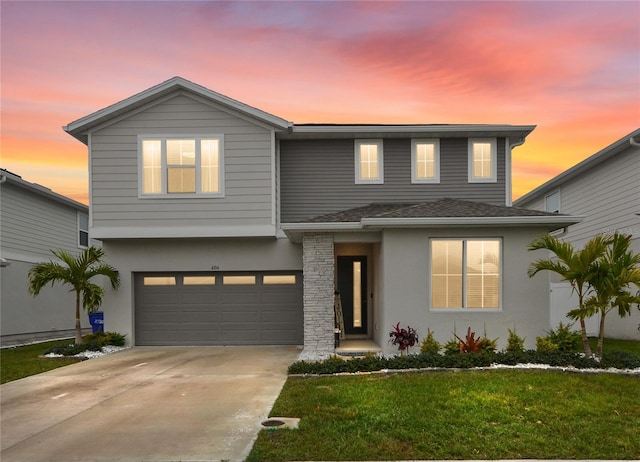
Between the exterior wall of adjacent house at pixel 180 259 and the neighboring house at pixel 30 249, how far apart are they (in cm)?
484

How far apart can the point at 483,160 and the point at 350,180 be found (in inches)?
168

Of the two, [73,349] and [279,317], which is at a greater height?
[279,317]

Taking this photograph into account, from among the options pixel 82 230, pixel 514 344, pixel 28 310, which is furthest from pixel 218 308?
pixel 82 230

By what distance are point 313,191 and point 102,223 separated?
633 centimetres

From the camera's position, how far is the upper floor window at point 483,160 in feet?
47.5

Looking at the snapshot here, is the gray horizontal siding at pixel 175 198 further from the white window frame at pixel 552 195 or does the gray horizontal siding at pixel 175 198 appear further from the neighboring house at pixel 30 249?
the white window frame at pixel 552 195

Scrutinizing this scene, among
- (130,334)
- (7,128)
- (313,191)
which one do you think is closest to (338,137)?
(313,191)

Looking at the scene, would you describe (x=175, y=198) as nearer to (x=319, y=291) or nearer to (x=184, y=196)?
(x=184, y=196)

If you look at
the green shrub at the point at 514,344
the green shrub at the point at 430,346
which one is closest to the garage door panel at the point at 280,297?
the green shrub at the point at 430,346

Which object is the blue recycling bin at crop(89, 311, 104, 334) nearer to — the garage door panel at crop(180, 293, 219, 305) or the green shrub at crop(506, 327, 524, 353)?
the garage door panel at crop(180, 293, 219, 305)

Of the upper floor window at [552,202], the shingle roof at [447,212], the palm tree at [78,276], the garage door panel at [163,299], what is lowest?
the garage door panel at [163,299]

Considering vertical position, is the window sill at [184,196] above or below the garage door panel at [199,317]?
above

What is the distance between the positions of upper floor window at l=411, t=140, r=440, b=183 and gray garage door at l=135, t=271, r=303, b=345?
492cm

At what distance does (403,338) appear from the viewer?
1022cm
